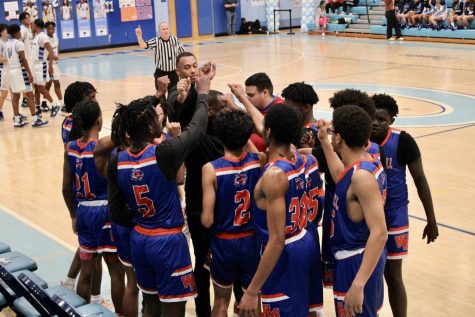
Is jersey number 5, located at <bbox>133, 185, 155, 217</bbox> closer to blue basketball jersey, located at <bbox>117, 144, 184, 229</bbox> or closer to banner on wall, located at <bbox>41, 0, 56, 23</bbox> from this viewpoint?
blue basketball jersey, located at <bbox>117, 144, 184, 229</bbox>

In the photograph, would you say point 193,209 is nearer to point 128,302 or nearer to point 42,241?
point 128,302

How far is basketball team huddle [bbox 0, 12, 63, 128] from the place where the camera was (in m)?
13.5

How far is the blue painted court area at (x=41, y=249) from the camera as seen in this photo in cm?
667

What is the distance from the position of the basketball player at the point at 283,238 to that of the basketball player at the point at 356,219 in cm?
19

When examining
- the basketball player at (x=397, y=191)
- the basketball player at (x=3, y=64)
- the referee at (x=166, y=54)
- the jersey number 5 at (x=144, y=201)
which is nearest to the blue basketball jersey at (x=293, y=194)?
the jersey number 5 at (x=144, y=201)

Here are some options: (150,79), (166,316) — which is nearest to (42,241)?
(166,316)

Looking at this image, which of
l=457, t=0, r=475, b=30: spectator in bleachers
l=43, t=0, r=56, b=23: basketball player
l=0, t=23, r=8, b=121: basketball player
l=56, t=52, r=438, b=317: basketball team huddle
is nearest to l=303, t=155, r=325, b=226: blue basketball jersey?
l=56, t=52, r=438, b=317: basketball team huddle

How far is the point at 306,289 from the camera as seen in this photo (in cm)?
421

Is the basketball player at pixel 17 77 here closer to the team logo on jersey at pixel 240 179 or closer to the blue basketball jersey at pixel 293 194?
the team logo on jersey at pixel 240 179

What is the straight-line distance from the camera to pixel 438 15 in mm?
24391

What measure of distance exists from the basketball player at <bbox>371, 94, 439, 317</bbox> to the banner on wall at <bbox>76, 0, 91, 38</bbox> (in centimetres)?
2344

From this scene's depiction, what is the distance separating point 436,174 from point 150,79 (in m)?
10.9

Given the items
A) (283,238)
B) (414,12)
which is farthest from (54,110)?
(414,12)

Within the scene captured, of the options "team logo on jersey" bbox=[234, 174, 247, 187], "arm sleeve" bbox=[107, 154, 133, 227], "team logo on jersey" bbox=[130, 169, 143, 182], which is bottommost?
"arm sleeve" bbox=[107, 154, 133, 227]
